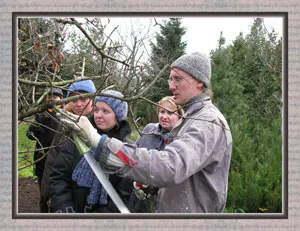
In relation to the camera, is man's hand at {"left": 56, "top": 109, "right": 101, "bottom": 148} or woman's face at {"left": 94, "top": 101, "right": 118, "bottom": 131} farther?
woman's face at {"left": 94, "top": 101, "right": 118, "bottom": 131}

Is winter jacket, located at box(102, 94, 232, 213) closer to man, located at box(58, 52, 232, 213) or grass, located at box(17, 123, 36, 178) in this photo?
man, located at box(58, 52, 232, 213)

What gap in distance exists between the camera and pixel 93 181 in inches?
82.8

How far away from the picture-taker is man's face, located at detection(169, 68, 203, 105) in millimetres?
1744

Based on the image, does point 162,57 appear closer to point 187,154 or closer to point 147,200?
point 147,200

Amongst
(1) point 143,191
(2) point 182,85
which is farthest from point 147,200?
(2) point 182,85

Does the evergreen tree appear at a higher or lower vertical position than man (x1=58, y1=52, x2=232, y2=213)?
higher

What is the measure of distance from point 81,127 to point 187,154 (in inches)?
18.9

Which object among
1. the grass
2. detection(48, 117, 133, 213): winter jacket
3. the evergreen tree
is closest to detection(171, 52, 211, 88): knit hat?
the evergreen tree

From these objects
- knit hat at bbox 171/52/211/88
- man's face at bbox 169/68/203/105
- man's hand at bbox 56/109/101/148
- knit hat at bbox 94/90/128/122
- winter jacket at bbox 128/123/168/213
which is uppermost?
knit hat at bbox 171/52/211/88

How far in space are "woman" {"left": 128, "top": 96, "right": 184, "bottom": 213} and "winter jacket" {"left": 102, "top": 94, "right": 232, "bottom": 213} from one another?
0.11 metres

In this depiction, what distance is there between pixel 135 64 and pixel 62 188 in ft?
3.34

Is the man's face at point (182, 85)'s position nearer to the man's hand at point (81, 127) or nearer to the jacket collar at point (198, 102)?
the jacket collar at point (198, 102)
